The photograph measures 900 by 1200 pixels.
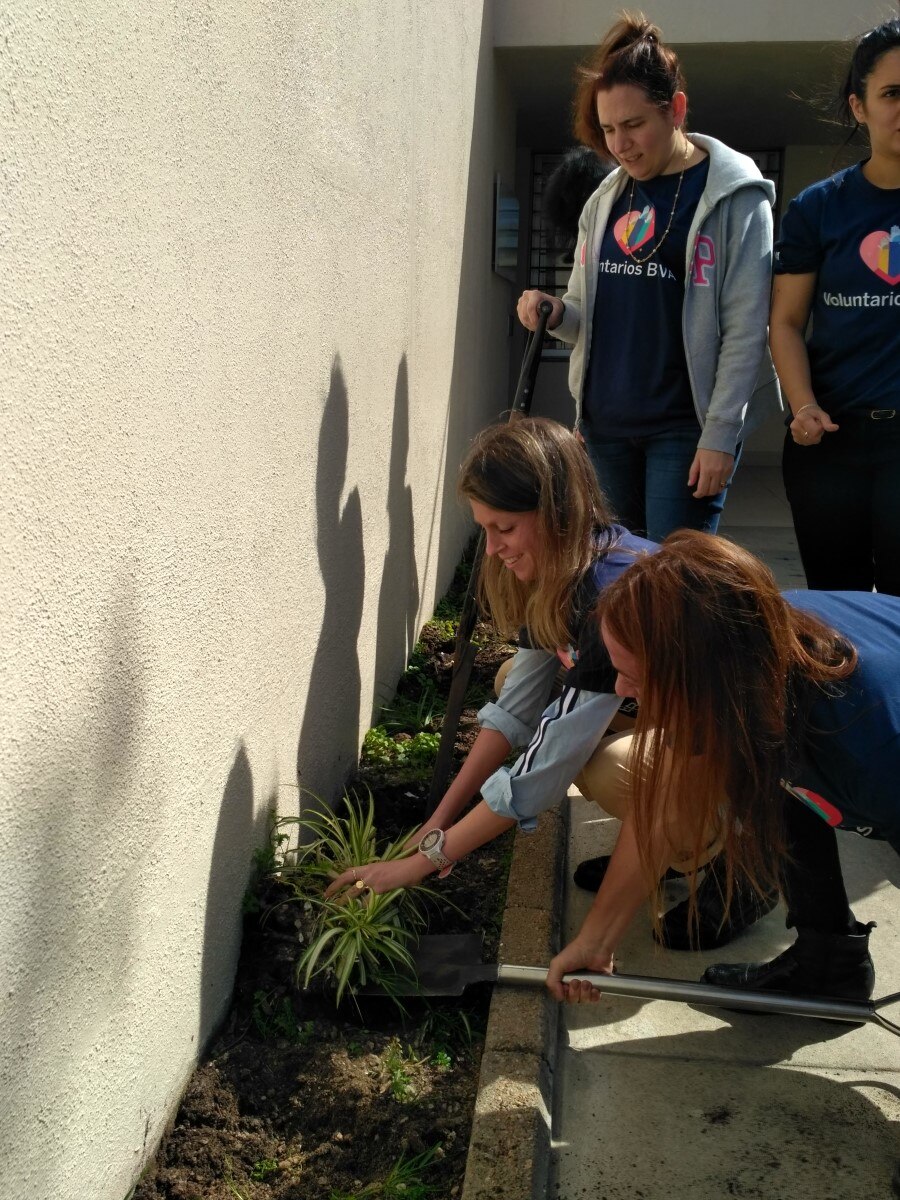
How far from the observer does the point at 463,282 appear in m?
5.58

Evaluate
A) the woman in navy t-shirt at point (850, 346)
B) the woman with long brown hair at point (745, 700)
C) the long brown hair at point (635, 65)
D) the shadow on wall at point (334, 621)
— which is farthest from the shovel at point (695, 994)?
the long brown hair at point (635, 65)

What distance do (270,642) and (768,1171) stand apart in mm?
1421

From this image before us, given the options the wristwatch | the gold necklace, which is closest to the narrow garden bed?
the wristwatch

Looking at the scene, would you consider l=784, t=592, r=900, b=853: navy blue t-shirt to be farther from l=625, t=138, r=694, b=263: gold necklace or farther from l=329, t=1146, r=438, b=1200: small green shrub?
l=625, t=138, r=694, b=263: gold necklace

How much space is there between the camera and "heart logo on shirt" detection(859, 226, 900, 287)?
2680 millimetres

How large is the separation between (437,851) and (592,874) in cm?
77

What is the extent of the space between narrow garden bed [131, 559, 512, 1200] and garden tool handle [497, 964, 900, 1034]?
351 mm

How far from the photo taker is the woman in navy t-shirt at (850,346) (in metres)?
2.68

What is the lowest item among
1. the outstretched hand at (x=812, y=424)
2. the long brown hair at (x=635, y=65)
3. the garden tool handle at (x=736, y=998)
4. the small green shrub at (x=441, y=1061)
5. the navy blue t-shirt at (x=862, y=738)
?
the small green shrub at (x=441, y=1061)

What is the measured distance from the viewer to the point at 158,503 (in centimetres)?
186

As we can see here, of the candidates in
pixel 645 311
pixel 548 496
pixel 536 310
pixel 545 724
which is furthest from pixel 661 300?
pixel 545 724

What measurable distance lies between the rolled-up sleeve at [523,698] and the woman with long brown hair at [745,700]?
62 cm

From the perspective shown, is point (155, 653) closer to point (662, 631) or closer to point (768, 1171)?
point (662, 631)

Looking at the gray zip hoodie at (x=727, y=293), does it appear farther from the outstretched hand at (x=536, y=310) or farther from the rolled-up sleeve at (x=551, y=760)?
the rolled-up sleeve at (x=551, y=760)
